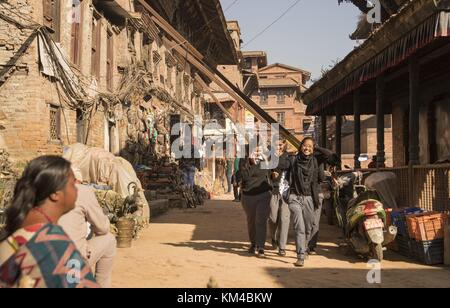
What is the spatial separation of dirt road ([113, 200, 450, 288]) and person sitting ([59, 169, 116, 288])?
5.17 feet

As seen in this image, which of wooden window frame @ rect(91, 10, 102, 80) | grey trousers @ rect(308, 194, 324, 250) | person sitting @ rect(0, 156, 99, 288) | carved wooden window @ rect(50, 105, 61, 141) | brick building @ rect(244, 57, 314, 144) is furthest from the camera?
brick building @ rect(244, 57, 314, 144)

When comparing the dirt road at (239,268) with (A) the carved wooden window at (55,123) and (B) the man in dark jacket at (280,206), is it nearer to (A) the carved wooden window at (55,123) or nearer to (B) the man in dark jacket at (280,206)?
(B) the man in dark jacket at (280,206)

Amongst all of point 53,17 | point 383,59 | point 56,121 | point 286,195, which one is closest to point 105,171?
point 56,121

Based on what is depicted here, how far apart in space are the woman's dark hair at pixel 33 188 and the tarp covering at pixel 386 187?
7323 millimetres

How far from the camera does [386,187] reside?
9195 millimetres

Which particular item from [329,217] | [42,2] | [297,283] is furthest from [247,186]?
[42,2]

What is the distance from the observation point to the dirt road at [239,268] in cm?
635

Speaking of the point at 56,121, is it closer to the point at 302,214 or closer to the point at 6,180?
the point at 6,180

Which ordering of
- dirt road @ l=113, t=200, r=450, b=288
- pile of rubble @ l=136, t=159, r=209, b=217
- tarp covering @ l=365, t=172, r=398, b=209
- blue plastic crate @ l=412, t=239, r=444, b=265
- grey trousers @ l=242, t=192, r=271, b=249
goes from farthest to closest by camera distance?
pile of rubble @ l=136, t=159, r=209, b=217 < tarp covering @ l=365, t=172, r=398, b=209 < grey trousers @ l=242, t=192, r=271, b=249 < blue plastic crate @ l=412, t=239, r=444, b=265 < dirt road @ l=113, t=200, r=450, b=288

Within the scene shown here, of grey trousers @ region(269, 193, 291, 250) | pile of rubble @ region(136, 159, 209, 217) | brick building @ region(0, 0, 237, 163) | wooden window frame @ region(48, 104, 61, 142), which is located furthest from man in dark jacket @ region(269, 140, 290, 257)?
pile of rubble @ region(136, 159, 209, 217)

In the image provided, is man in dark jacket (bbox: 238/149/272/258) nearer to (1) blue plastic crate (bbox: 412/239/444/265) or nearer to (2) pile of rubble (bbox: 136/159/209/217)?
(1) blue plastic crate (bbox: 412/239/444/265)

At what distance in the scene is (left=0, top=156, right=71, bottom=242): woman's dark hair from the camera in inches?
100

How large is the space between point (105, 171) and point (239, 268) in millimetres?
5990

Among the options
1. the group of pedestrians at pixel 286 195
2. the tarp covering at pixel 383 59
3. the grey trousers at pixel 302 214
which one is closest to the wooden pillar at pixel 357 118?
the tarp covering at pixel 383 59
